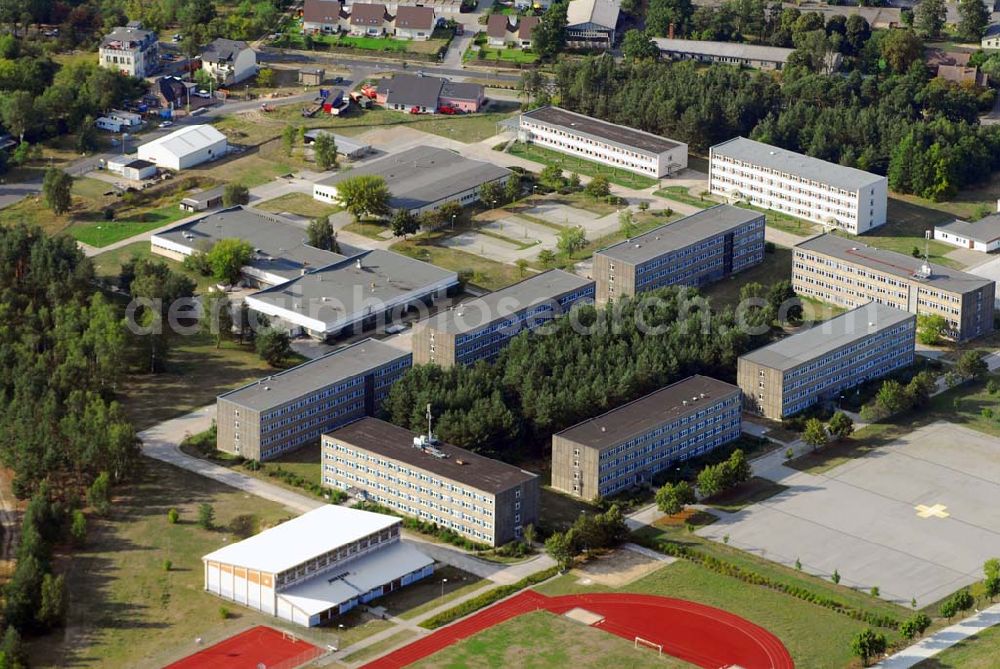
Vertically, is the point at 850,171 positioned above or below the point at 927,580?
above

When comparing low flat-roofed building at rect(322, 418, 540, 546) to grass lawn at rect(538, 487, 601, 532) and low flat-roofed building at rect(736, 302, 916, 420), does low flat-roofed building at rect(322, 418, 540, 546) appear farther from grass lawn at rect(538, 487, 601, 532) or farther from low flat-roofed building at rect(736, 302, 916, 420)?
low flat-roofed building at rect(736, 302, 916, 420)

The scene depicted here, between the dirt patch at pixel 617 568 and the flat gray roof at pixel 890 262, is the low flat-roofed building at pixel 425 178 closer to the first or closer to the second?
the flat gray roof at pixel 890 262

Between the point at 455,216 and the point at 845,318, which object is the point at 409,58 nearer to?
the point at 455,216

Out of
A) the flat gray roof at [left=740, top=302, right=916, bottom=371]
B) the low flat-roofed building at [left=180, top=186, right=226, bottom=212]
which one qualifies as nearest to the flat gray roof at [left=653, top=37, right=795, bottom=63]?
the low flat-roofed building at [left=180, top=186, right=226, bottom=212]

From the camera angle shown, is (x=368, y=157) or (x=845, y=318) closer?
(x=845, y=318)

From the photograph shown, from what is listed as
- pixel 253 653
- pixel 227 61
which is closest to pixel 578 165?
pixel 227 61

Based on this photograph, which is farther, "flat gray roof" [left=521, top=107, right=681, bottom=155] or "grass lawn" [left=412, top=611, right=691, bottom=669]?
"flat gray roof" [left=521, top=107, right=681, bottom=155]

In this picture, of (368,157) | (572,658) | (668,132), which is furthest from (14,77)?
(572,658)
